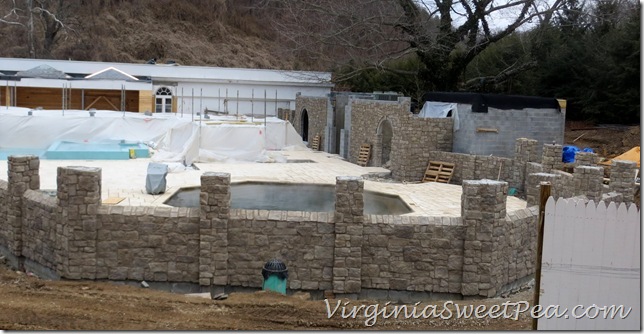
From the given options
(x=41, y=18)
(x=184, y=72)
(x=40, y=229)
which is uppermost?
(x=41, y=18)

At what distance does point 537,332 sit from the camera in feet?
21.6

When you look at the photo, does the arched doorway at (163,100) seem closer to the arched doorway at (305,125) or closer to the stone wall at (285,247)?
the arched doorway at (305,125)

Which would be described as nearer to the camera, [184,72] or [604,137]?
[604,137]

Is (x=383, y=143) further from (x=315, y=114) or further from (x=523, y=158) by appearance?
(x=315, y=114)

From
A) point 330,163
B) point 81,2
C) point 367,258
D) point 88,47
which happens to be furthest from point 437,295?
point 81,2

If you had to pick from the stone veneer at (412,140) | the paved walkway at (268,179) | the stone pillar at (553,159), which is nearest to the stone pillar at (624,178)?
the paved walkway at (268,179)

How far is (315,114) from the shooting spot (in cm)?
3572

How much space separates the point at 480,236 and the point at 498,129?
1218 cm

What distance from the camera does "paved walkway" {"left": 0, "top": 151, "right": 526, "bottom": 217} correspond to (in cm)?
1686

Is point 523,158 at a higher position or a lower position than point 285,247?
higher

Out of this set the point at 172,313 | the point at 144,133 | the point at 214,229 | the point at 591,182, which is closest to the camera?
the point at 172,313

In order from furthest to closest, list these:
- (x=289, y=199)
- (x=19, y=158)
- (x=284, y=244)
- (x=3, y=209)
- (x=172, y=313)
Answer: (x=289, y=199) → (x=3, y=209) → (x=19, y=158) → (x=284, y=244) → (x=172, y=313)

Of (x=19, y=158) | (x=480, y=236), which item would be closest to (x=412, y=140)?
(x=480, y=236)

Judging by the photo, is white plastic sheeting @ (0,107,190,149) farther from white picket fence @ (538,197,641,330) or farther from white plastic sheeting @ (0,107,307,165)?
white picket fence @ (538,197,641,330)
